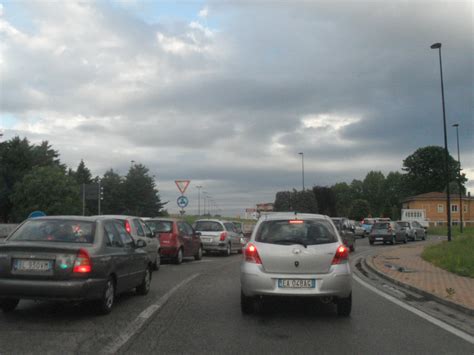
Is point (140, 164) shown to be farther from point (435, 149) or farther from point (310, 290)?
point (310, 290)

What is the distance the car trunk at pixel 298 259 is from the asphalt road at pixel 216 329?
2.46ft

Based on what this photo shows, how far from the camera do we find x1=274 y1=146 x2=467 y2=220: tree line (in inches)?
3110

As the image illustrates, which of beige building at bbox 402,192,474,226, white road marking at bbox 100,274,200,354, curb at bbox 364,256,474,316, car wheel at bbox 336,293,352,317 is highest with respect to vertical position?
beige building at bbox 402,192,474,226

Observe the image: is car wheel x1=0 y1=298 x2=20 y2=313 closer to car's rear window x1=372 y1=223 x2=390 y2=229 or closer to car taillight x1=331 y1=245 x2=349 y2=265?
car taillight x1=331 y1=245 x2=349 y2=265

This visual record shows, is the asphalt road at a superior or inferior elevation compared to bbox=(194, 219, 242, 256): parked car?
inferior

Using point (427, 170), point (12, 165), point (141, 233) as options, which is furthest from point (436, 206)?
point (141, 233)

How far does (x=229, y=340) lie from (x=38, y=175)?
67.4m

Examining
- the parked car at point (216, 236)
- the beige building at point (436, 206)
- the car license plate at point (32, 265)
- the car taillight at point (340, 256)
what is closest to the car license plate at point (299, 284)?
the car taillight at point (340, 256)

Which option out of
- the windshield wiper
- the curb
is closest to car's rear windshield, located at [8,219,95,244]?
the windshield wiper

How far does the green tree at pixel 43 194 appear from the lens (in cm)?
6731

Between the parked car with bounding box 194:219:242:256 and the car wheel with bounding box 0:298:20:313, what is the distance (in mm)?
15789

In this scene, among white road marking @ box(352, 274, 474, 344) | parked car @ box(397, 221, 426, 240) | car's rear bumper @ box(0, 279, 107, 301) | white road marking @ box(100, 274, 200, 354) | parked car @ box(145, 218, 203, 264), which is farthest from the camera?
parked car @ box(397, 221, 426, 240)

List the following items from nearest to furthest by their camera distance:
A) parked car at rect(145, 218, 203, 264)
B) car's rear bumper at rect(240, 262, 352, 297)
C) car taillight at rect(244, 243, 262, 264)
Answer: car's rear bumper at rect(240, 262, 352, 297), car taillight at rect(244, 243, 262, 264), parked car at rect(145, 218, 203, 264)

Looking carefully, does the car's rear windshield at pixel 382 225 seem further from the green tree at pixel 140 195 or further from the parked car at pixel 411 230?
the green tree at pixel 140 195
